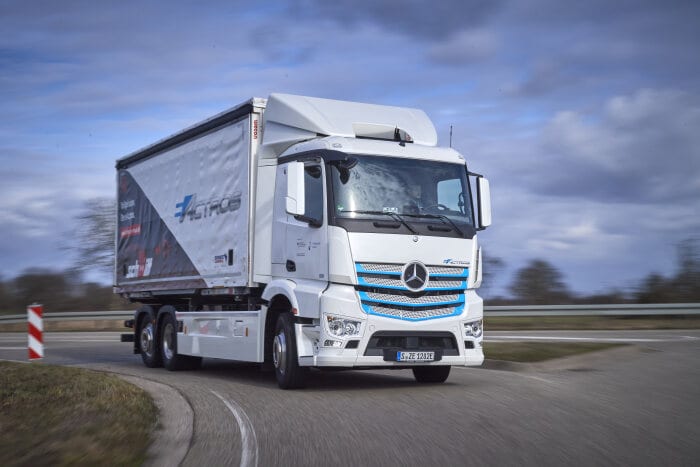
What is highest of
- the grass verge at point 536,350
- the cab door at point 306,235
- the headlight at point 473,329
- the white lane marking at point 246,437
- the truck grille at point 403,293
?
the cab door at point 306,235

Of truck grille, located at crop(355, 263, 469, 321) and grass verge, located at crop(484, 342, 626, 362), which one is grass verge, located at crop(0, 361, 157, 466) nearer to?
truck grille, located at crop(355, 263, 469, 321)

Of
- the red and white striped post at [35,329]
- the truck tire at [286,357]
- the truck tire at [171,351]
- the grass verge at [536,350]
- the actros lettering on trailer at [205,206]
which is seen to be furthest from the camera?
the truck tire at [171,351]

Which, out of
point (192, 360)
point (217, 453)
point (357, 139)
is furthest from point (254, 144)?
point (217, 453)

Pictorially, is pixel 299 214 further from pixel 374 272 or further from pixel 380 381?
pixel 380 381

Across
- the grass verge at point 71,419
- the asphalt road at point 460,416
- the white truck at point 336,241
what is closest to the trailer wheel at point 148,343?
the asphalt road at point 460,416

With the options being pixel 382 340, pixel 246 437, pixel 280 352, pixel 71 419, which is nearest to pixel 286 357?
pixel 280 352

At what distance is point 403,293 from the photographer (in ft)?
35.6

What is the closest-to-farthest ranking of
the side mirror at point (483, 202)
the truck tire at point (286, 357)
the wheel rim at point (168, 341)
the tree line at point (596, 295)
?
the truck tire at point (286, 357)
the side mirror at point (483, 202)
the wheel rim at point (168, 341)
the tree line at point (596, 295)

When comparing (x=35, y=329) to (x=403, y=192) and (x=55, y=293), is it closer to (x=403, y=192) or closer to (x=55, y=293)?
(x=403, y=192)

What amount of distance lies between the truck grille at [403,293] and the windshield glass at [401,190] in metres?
0.68

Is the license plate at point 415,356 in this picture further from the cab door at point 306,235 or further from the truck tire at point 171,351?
the truck tire at point 171,351

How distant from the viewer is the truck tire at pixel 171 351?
15711mm

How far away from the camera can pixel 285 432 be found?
7719mm

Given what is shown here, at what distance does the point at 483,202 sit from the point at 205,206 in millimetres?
5059
